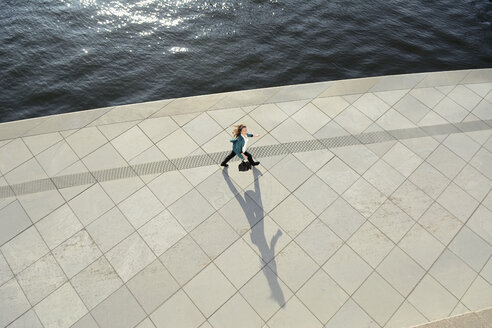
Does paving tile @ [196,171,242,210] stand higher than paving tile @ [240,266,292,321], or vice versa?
paving tile @ [196,171,242,210]

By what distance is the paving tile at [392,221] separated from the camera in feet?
24.9

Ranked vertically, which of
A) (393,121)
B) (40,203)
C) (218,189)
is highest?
(393,121)

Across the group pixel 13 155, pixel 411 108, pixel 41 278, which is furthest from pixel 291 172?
pixel 13 155

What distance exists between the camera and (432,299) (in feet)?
22.1

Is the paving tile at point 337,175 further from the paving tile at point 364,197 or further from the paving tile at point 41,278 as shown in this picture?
the paving tile at point 41,278

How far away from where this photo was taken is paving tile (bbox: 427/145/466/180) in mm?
8625

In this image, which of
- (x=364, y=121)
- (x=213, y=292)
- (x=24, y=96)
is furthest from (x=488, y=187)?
(x=24, y=96)

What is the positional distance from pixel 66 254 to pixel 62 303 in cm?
96

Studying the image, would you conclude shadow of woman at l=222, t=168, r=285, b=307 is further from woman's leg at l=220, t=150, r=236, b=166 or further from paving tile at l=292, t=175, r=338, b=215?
paving tile at l=292, t=175, r=338, b=215

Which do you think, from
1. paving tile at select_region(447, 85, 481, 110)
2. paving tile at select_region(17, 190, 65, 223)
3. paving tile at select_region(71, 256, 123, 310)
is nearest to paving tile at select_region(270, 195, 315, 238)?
paving tile at select_region(71, 256, 123, 310)

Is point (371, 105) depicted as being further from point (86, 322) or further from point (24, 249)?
point (24, 249)

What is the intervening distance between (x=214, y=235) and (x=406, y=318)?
388 cm

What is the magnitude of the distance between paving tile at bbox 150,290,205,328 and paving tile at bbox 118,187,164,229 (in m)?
1.79

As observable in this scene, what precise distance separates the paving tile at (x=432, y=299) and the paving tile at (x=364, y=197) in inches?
67.4
